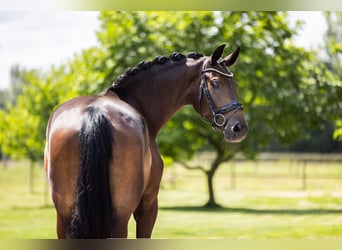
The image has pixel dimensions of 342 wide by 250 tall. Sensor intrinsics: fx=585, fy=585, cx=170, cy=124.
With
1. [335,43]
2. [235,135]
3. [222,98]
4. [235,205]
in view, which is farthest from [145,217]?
[235,205]

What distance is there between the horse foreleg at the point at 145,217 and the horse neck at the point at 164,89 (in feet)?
1.38

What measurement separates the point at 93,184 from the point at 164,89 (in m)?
0.98

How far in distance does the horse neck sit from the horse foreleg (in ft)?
1.38

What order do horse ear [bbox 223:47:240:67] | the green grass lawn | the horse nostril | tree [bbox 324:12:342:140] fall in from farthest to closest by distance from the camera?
tree [bbox 324:12:342:140]
the green grass lawn
horse ear [bbox 223:47:240:67]
the horse nostril

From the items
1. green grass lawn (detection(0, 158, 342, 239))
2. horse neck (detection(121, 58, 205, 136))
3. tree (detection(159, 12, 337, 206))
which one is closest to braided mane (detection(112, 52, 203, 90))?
horse neck (detection(121, 58, 205, 136))

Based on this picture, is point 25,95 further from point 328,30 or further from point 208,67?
point 208,67

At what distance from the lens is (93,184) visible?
2602 millimetres

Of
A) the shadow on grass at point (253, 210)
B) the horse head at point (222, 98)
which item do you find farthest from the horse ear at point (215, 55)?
the shadow on grass at point (253, 210)

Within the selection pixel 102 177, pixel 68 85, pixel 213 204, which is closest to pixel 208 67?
pixel 102 177

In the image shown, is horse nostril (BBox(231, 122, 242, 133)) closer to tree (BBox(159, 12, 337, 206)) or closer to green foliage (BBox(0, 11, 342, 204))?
green foliage (BBox(0, 11, 342, 204))

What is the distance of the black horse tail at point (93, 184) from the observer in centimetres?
260

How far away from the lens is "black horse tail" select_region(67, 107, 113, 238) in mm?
2596

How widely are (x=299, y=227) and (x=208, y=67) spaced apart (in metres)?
6.56

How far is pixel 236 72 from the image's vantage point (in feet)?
35.7
